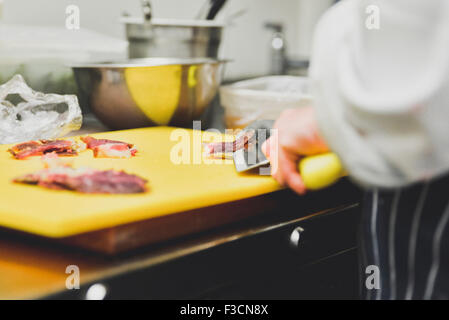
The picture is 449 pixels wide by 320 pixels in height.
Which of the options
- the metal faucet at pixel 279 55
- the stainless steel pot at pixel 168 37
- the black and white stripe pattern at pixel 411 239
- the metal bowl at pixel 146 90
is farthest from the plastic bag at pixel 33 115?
the metal faucet at pixel 279 55

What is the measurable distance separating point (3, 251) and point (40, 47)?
688 millimetres

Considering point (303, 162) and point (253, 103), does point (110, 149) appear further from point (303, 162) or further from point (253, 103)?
point (253, 103)

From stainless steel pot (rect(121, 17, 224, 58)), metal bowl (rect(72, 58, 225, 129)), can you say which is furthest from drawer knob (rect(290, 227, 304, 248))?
stainless steel pot (rect(121, 17, 224, 58))

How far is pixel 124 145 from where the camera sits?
854 millimetres

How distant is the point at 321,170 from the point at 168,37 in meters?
0.75

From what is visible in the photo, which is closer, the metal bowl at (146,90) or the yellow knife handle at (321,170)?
the yellow knife handle at (321,170)

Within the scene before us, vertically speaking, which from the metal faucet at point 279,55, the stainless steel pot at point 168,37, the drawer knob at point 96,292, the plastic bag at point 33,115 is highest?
the metal faucet at point 279,55

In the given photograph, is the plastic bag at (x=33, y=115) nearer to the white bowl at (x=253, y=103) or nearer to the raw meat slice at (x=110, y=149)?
the raw meat slice at (x=110, y=149)

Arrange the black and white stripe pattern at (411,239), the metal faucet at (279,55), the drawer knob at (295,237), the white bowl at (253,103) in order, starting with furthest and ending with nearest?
the metal faucet at (279,55) → the white bowl at (253,103) → the drawer knob at (295,237) → the black and white stripe pattern at (411,239)

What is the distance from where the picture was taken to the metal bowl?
1011 mm

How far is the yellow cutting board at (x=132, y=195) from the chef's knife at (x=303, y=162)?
25mm

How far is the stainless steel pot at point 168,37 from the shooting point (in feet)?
3.98

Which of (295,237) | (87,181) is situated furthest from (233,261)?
(87,181)
